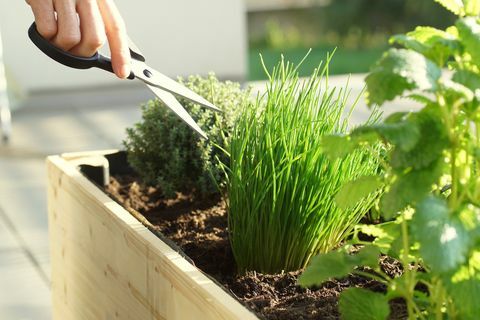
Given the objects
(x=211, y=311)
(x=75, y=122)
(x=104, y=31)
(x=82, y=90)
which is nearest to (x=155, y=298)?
(x=211, y=311)

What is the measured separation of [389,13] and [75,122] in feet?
22.3

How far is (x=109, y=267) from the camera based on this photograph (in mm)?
1820

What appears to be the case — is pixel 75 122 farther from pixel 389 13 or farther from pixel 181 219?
pixel 389 13

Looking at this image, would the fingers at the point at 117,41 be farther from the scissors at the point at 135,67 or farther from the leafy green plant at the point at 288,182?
the leafy green plant at the point at 288,182

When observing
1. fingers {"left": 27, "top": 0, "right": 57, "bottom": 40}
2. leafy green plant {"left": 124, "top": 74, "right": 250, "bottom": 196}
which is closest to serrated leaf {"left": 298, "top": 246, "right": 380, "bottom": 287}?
fingers {"left": 27, "top": 0, "right": 57, "bottom": 40}

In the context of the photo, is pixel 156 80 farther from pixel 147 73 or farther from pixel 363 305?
pixel 363 305

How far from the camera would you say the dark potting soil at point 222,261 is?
147 centimetres

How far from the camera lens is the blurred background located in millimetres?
3256

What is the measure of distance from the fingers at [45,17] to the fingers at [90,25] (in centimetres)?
5

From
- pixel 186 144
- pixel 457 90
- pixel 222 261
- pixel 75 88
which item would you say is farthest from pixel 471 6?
pixel 75 88

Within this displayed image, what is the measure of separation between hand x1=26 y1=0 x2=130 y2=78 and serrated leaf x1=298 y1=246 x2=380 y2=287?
0.49 meters

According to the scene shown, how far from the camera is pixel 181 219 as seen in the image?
2043mm

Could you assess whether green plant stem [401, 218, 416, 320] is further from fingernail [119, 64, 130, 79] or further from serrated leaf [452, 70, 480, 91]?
fingernail [119, 64, 130, 79]

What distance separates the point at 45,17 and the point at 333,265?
63 cm
